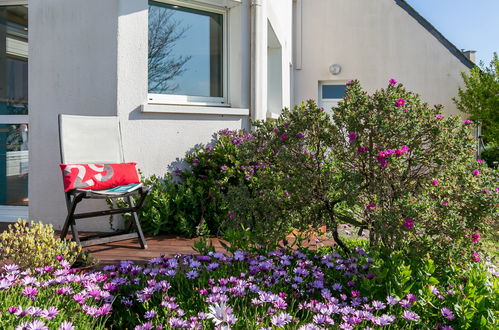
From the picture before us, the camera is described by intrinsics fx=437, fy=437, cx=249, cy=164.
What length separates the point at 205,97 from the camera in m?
5.29

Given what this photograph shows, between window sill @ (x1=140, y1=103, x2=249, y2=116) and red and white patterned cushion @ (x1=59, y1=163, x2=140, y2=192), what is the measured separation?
0.69 meters

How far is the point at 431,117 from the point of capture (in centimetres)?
256

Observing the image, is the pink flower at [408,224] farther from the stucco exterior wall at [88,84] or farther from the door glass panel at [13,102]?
the door glass panel at [13,102]

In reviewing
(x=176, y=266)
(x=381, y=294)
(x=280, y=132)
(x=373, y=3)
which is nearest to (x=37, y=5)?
(x=280, y=132)

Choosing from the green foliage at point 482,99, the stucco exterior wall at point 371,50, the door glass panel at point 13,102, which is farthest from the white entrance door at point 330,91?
the door glass panel at point 13,102

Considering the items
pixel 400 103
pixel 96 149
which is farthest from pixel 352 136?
pixel 96 149

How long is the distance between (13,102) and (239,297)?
4.33m

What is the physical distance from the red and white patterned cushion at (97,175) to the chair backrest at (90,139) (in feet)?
0.54

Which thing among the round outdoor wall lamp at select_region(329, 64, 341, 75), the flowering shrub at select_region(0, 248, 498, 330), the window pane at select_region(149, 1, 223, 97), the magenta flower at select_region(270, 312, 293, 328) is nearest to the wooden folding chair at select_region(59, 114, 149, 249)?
the window pane at select_region(149, 1, 223, 97)

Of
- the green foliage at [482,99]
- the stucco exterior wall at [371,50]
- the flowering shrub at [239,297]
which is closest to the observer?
the flowering shrub at [239,297]

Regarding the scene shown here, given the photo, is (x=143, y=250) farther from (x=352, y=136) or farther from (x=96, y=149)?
(x=352, y=136)

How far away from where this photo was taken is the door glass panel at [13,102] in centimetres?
499

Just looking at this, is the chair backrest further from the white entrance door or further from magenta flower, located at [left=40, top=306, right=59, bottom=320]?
the white entrance door

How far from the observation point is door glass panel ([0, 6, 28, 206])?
4.99m
